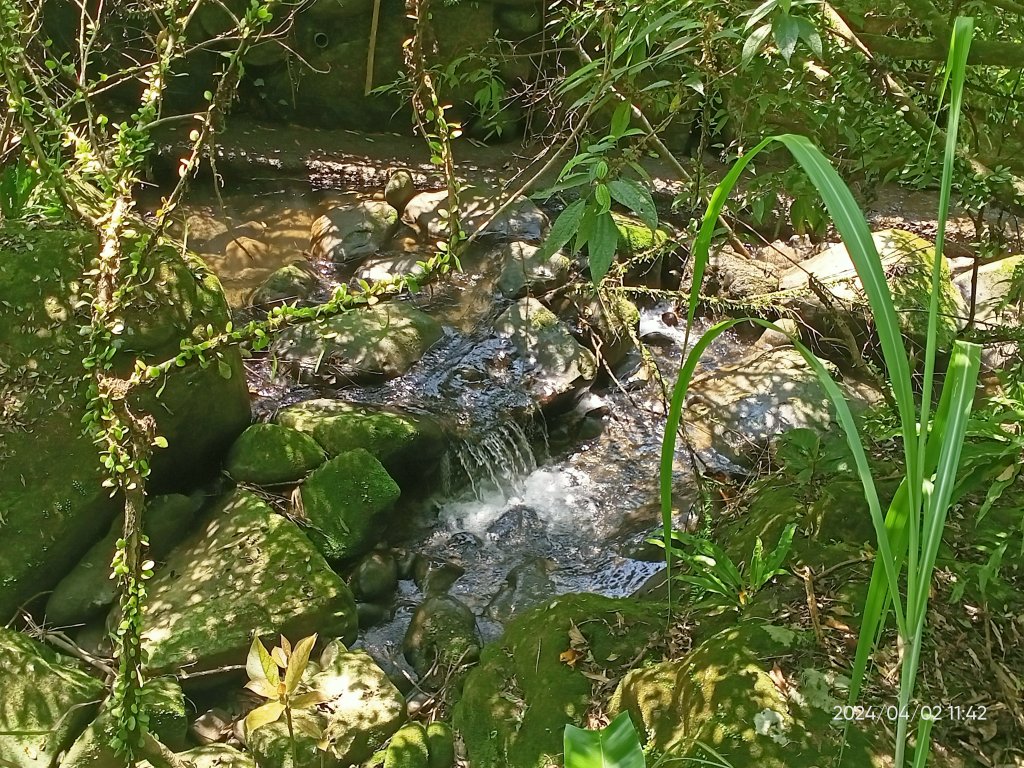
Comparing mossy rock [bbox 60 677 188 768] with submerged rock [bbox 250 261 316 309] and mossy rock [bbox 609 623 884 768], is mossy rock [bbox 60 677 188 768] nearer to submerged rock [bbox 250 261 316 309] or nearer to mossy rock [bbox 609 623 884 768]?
mossy rock [bbox 609 623 884 768]

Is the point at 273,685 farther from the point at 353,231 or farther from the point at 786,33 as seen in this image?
the point at 353,231

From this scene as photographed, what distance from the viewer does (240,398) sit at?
13.8ft

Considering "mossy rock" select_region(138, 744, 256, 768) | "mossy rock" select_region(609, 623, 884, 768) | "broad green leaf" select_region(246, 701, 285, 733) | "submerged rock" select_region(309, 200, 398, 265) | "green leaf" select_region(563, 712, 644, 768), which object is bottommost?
"mossy rock" select_region(138, 744, 256, 768)

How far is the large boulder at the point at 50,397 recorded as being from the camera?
11.2 ft

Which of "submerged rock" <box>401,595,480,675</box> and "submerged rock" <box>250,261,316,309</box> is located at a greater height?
"submerged rock" <box>250,261,316,309</box>

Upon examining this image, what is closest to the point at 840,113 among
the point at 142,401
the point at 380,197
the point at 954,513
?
the point at 954,513

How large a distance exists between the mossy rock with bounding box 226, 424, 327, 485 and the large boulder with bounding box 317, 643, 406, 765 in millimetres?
1144

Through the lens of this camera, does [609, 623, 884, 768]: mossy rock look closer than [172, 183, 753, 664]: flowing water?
Yes

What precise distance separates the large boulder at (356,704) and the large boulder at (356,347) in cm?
215

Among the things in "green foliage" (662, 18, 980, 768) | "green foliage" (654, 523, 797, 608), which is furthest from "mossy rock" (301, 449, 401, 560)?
"green foliage" (662, 18, 980, 768)

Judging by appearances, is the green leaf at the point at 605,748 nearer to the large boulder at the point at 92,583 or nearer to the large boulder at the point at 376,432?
the large boulder at the point at 92,583

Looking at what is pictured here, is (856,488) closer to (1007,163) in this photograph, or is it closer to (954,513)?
(954,513)

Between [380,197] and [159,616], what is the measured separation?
4.85m

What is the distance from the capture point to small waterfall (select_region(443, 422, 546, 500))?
4.77 meters
